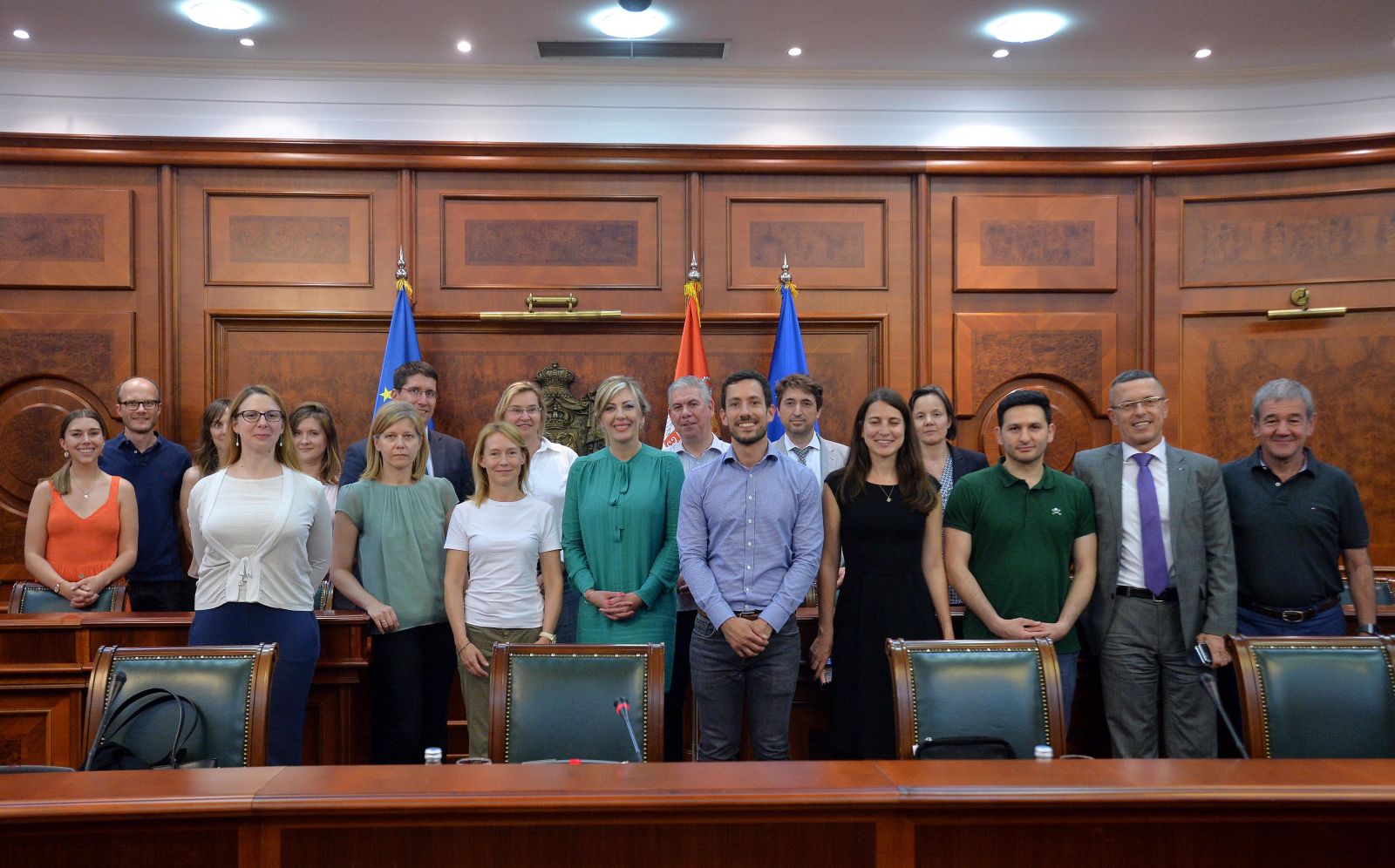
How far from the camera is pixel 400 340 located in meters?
5.24

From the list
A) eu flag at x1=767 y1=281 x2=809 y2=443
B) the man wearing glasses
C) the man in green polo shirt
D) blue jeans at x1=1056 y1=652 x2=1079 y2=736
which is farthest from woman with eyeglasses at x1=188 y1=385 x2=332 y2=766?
eu flag at x1=767 y1=281 x2=809 y2=443

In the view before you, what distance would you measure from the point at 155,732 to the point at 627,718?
107 cm

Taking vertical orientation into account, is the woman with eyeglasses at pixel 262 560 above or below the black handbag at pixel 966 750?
above

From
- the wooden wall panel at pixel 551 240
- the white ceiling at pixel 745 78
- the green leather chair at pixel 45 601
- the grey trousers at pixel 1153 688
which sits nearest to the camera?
the grey trousers at pixel 1153 688

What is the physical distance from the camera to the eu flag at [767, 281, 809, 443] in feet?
17.4

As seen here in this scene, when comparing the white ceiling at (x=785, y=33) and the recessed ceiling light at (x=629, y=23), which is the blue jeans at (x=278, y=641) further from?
the recessed ceiling light at (x=629, y=23)

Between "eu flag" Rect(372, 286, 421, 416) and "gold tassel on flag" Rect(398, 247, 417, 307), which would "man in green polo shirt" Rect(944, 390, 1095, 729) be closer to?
"eu flag" Rect(372, 286, 421, 416)

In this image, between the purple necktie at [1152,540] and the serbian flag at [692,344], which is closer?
the purple necktie at [1152,540]

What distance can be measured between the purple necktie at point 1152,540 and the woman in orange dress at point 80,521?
3.93 m

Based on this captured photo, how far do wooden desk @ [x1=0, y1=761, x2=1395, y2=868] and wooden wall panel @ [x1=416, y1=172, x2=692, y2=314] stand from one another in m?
4.09

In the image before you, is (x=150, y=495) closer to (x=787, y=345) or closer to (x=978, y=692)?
(x=787, y=345)

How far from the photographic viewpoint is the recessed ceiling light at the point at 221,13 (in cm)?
469

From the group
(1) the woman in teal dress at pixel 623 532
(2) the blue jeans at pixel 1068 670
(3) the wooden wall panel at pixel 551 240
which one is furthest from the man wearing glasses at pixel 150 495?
(2) the blue jeans at pixel 1068 670

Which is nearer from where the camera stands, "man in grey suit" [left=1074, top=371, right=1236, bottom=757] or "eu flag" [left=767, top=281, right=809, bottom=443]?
"man in grey suit" [left=1074, top=371, right=1236, bottom=757]
